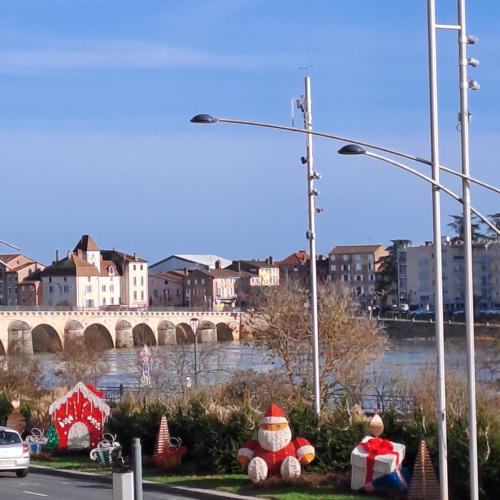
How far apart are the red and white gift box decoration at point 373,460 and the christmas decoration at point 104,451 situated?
7.20m

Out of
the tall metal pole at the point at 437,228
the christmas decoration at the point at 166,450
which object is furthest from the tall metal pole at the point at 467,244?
the christmas decoration at the point at 166,450

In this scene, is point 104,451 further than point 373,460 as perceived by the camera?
Yes

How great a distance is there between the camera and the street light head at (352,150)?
18.0 meters

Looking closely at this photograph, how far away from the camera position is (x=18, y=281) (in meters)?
182

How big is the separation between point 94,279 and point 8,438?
474 ft

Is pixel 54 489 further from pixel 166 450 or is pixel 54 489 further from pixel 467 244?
pixel 467 244

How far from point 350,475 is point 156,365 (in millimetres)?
27530

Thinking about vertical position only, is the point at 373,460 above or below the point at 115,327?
below

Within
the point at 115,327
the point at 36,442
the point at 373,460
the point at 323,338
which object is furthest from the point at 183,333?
the point at 373,460

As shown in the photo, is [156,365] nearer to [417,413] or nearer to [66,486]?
[66,486]

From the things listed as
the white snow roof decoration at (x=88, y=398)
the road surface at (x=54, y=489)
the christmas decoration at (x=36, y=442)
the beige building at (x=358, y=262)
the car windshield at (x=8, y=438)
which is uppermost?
the beige building at (x=358, y=262)

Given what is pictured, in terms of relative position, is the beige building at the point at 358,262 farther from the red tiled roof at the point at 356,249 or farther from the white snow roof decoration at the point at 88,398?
the white snow roof decoration at the point at 88,398

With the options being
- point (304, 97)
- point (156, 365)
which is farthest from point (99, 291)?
point (304, 97)

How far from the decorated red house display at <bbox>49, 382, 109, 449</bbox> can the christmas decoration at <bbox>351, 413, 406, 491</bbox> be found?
31.1 feet
